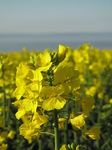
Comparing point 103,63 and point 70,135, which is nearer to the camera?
point 70,135

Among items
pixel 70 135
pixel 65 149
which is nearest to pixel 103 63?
pixel 70 135

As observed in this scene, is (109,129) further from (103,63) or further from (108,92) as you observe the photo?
(103,63)

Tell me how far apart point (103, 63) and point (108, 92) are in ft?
6.33

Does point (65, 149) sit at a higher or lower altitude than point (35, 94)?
lower

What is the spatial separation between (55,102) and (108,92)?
17.9 feet

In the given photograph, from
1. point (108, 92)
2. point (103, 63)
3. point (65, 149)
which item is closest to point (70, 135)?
point (108, 92)

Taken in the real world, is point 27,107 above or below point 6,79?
below

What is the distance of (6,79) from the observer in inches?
161

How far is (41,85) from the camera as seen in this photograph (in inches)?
72.5

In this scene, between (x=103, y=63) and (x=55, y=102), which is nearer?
(x=55, y=102)

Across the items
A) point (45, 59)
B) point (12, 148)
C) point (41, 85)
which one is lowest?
point (12, 148)

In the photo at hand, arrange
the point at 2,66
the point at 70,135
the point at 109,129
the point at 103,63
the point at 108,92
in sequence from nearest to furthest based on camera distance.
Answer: the point at 2,66
the point at 109,129
the point at 70,135
the point at 108,92
the point at 103,63

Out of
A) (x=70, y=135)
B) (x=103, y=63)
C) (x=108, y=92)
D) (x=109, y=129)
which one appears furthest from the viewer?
(x=103, y=63)

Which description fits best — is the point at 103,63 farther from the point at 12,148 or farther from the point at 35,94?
the point at 35,94
